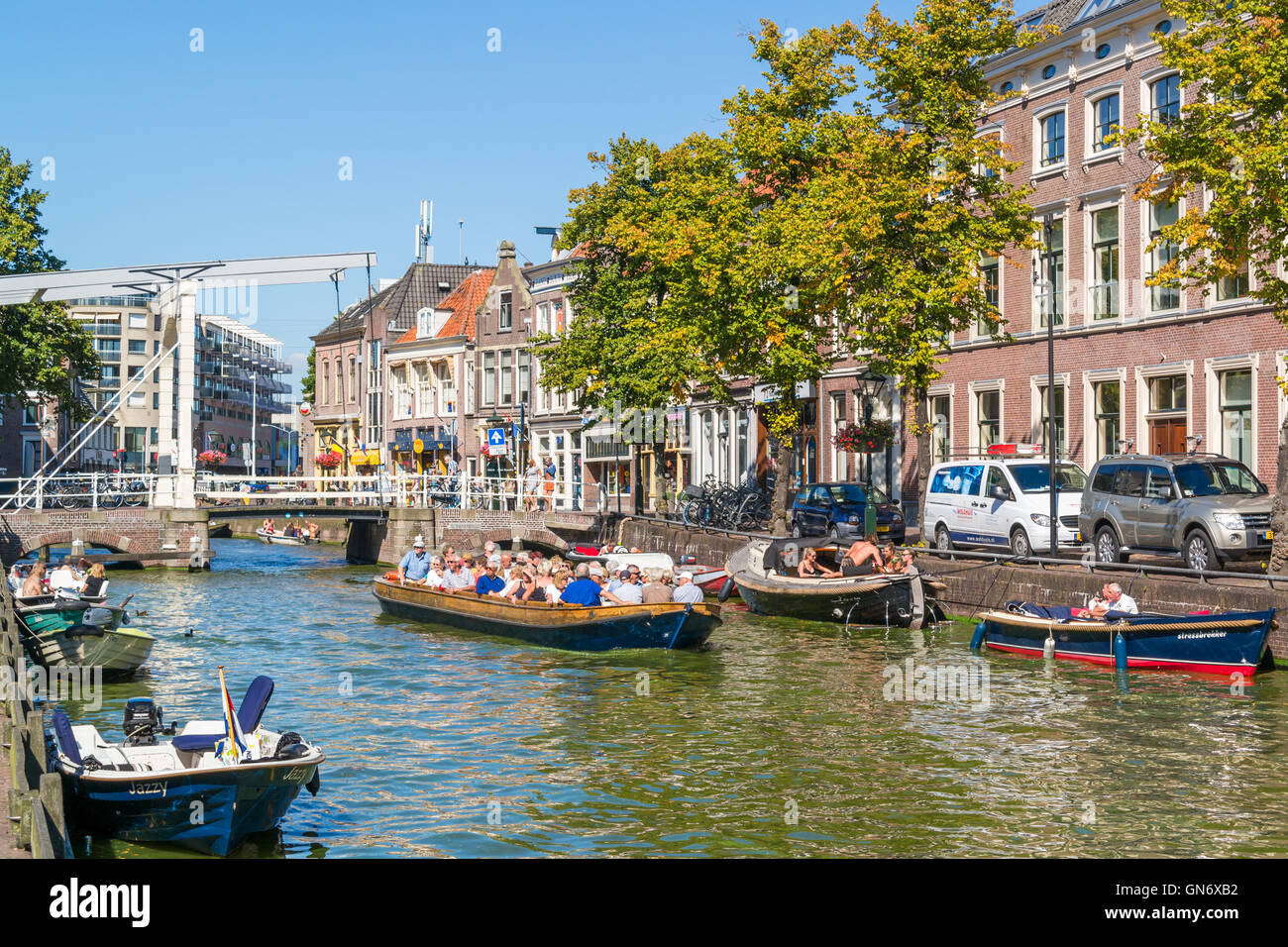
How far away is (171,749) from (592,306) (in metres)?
33.4

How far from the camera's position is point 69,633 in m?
22.2

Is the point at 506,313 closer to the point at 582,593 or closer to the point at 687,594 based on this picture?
the point at 582,593

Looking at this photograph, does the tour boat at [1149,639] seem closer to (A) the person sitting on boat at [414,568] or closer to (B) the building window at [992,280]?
(A) the person sitting on boat at [414,568]

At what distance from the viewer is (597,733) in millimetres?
18125

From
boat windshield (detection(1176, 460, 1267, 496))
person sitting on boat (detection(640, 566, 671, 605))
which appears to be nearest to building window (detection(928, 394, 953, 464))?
boat windshield (detection(1176, 460, 1267, 496))

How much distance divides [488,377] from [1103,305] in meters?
41.4

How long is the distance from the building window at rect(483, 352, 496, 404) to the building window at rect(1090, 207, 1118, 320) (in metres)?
40.3

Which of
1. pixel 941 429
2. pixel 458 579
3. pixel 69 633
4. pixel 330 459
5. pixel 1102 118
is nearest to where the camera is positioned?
pixel 69 633

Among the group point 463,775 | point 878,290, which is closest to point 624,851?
point 463,775

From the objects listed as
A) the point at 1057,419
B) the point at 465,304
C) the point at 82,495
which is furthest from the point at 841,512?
the point at 465,304

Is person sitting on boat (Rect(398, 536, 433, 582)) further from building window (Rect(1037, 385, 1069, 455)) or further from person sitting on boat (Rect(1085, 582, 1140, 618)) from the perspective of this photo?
building window (Rect(1037, 385, 1069, 455))

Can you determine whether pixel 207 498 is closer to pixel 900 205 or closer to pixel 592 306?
pixel 592 306

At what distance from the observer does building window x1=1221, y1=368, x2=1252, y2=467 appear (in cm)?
3130
